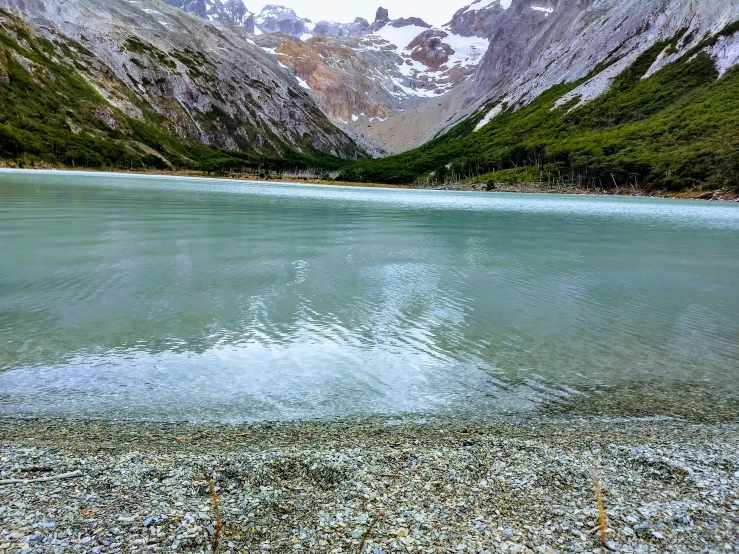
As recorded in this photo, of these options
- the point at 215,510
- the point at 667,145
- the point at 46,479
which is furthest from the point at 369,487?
the point at 667,145

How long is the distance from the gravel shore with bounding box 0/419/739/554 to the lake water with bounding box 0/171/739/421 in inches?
45.7

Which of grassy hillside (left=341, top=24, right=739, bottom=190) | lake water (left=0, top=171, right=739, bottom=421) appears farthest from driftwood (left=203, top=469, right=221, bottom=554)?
grassy hillside (left=341, top=24, right=739, bottom=190)

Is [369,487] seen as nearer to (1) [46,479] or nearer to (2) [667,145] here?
(1) [46,479]

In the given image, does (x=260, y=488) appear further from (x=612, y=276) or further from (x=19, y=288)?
(x=612, y=276)

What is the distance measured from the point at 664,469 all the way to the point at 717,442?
2055 mm

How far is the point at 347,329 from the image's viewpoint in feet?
51.5

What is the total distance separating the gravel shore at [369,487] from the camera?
5.76 m

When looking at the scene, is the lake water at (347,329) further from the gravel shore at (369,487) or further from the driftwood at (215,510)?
the driftwood at (215,510)

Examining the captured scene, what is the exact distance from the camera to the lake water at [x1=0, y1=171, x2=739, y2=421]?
10625 millimetres

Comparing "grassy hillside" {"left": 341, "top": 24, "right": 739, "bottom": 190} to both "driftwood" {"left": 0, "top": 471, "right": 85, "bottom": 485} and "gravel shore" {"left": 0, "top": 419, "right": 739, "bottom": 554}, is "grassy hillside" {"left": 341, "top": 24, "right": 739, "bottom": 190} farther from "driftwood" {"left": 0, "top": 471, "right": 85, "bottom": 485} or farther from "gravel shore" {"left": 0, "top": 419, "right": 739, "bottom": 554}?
"driftwood" {"left": 0, "top": 471, "right": 85, "bottom": 485}

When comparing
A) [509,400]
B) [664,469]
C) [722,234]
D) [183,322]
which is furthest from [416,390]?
[722,234]

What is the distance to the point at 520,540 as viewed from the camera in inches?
229

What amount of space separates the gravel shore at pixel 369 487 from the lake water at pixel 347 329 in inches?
45.7

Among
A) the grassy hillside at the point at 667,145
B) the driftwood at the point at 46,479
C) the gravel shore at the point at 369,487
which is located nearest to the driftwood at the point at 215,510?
the gravel shore at the point at 369,487
